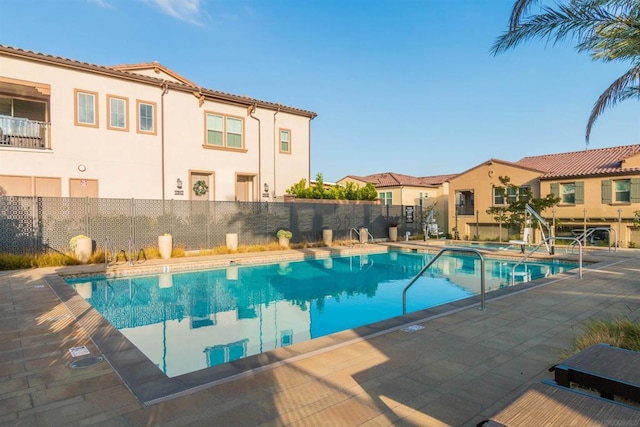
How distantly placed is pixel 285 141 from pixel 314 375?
17.7 m

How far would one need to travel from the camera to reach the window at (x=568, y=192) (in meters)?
19.8

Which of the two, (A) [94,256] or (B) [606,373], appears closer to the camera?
(B) [606,373]

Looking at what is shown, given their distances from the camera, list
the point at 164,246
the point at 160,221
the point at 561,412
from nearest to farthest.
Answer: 1. the point at 561,412
2. the point at 164,246
3. the point at 160,221

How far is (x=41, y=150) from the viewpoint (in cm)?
1368

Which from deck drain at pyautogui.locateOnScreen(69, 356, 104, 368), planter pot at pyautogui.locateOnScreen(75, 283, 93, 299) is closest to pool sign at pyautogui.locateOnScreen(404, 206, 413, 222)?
planter pot at pyautogui.locateOnScreen(75, 283, 93, 299)

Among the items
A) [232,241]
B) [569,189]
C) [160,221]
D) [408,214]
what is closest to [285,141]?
[232,241]

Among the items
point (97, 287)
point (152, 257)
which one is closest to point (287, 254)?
point (152, 257)

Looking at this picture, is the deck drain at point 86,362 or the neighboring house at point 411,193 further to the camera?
the neighboring house at point 411,193

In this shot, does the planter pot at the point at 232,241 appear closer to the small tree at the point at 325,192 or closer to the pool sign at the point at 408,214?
the small tree at the point at 325,192

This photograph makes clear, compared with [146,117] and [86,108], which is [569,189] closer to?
[146,117]

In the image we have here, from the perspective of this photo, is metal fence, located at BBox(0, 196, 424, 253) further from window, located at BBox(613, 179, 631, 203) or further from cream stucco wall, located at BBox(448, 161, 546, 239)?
window, located at BBox(613, 179, 631, 203)

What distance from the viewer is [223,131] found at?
18203mm

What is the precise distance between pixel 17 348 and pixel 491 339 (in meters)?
5.58

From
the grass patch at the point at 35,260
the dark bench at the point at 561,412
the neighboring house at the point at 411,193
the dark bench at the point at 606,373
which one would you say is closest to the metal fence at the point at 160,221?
the grass patch at the point at 35,260
